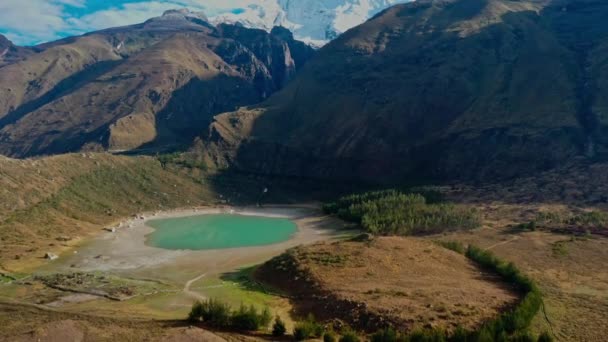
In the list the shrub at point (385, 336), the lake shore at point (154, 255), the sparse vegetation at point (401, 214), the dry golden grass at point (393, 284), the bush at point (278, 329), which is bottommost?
the lake shore at point (154, 255)

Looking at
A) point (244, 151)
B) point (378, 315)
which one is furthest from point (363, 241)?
point (244, 151)

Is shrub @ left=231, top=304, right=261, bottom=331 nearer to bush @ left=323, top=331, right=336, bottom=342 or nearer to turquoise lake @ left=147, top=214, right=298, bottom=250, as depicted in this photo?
bush @ left=323, top=331, right=336, bottom=342

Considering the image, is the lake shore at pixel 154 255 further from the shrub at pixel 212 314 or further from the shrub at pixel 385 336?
the shrub at pixel 385 336

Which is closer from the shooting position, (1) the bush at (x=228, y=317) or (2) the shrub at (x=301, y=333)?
(2) the shrub at (x=301, y=333)

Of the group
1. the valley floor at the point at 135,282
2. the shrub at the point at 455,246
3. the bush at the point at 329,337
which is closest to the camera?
the bush at the point at 329,337

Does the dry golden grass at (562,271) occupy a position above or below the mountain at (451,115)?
below

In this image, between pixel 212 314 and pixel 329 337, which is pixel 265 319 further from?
pixel 329 337

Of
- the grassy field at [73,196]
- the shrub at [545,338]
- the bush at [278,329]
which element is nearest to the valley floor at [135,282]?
the grassy field at [73,196]

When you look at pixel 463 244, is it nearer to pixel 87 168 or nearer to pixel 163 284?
pixel 163 284

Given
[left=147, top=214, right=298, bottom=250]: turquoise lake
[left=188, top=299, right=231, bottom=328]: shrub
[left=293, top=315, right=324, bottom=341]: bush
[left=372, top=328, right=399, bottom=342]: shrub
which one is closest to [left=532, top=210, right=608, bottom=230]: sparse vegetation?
[left=147, top=214, right=298, bottom=250]: turquoise lake
